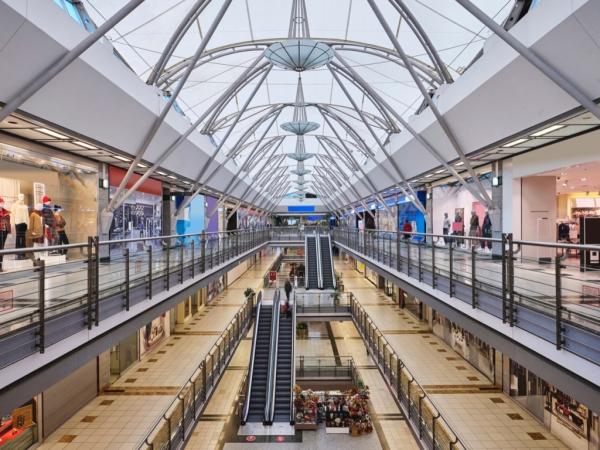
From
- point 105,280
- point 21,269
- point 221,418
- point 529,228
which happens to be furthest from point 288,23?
point 221,418

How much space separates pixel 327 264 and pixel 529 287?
105 feet

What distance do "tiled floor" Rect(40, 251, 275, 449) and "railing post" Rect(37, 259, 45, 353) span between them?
8.05m

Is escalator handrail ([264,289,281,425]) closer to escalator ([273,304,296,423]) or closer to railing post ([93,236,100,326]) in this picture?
escalator ([273,304,296,423])

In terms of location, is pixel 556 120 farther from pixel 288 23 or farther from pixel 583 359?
pixel 288 23

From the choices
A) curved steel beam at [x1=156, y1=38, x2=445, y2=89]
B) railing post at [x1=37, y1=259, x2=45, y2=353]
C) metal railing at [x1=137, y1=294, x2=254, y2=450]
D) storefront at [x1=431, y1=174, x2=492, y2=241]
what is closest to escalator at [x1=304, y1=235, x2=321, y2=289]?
storefront at [x1=431, y1=174, x2=492, y2=241]

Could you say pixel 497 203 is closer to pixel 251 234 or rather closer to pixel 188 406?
pixel 188 406

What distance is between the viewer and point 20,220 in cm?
1240

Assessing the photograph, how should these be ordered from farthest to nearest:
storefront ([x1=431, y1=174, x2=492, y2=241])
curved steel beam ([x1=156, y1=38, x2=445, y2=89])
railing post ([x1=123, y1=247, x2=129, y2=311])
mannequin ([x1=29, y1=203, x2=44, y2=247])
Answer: storefront ([x1=431, y1=174, x2=492, y2=241])
curved steel beam ([x1=156, y1=38, x2=445, y2=89])
mannequin ([x1=29, y1=203, x2=44, y2=247])
railing post ([x1=123, y1=247, x2=129, y2=311])

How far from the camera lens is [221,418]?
17734 mm

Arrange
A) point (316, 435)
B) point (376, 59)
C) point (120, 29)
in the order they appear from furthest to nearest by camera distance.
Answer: point (376, 59), point (316, 435), point (120, 29)

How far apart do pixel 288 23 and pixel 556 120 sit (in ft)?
42.4

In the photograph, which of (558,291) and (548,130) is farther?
(548,130)

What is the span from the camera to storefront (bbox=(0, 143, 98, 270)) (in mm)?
12047

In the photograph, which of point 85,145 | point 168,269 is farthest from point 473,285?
point 85,145
